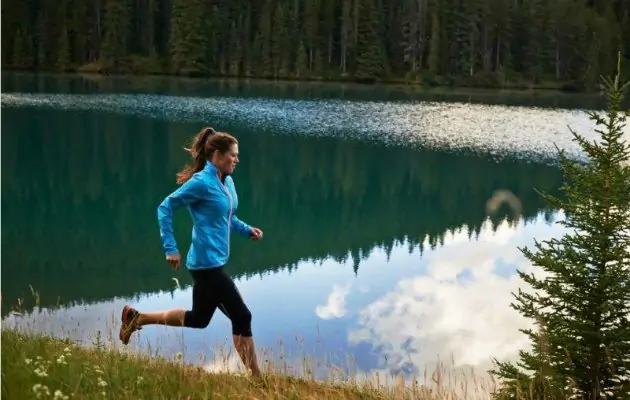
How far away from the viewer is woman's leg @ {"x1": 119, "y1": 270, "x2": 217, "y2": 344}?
17.5 feet

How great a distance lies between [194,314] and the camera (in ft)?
18.1

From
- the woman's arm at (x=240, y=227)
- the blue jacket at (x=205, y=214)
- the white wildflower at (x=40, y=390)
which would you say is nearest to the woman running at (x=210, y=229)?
the blue jacket at (x=205, y=214)

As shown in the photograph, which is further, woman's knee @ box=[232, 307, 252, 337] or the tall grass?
woman's knee @ box=[232, 307, 252, 337]

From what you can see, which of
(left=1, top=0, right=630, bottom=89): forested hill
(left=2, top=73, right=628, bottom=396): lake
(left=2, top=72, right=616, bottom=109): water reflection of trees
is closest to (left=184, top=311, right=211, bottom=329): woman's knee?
(left=2, top=73, right=628, bottom=396): lake

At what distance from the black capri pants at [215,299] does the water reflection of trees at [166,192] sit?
7419mm

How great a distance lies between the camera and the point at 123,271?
14.2 meters

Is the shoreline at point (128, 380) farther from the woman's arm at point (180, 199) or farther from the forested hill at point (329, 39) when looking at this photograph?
the forested hill at point (329, 39)

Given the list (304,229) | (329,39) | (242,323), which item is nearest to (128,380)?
(242,323)

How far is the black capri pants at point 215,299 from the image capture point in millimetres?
5316

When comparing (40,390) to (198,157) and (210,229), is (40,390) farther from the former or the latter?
(198,157)

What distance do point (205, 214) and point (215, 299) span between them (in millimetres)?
612

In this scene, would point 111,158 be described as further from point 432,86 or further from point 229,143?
point 432,86

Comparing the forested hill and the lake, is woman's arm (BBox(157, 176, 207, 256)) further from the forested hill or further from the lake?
the forested hill

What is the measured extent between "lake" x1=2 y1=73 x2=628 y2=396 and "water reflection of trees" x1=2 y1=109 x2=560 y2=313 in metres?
0.08
